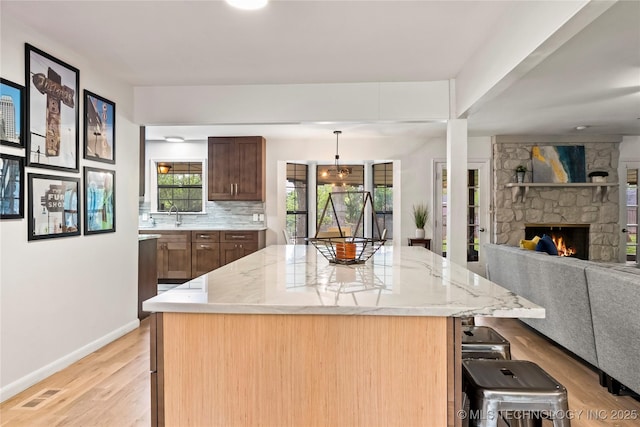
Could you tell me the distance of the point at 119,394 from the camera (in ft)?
8.45

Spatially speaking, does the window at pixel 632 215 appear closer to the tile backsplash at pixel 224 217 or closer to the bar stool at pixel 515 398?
the tile backsplash at pixel 224 217

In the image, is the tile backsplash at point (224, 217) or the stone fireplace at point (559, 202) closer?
the stone fireplace at point (559, 202)

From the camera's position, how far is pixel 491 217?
6680 millimetres

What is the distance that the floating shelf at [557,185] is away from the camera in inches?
248

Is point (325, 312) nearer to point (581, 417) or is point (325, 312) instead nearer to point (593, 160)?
point (581, 417)

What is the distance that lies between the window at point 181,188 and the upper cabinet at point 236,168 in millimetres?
602

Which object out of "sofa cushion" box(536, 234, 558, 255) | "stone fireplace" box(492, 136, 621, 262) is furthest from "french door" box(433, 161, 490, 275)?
"sofa cushion" box(536, 234, 558, 255)

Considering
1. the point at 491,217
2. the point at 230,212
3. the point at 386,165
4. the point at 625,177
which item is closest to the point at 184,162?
the point at 230,212

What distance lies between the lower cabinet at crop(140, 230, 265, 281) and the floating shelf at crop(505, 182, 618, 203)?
3.96 meters

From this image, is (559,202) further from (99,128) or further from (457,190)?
(99,128)

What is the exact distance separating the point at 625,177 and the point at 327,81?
17.9 feet

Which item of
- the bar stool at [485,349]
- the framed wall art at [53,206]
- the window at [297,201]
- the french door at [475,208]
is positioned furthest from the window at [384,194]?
the bar stool at [485,349]

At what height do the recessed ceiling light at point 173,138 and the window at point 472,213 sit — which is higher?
the recessed ceiling light at point 173,138

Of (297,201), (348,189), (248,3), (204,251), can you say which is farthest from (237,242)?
(248,3)
